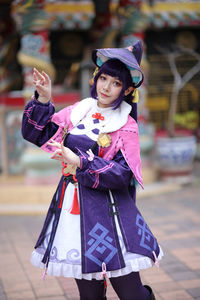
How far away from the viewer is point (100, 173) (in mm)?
2127

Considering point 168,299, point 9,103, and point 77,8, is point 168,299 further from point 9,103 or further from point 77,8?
point 77,8

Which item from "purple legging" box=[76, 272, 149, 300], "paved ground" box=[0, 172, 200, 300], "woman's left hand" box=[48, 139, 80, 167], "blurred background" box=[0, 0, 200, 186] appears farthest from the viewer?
"blurred background" box=[0, 0, 200, 186]

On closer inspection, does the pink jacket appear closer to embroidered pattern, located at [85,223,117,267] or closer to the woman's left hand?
the woman's left hand

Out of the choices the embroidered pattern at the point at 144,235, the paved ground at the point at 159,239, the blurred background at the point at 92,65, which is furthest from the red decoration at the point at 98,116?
the blurred background at the point at 92,65

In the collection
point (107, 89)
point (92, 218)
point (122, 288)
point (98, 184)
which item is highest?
point (107, 89)

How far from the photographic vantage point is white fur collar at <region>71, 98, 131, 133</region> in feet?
7.41

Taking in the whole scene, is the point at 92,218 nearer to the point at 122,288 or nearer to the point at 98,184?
the point at 98,184

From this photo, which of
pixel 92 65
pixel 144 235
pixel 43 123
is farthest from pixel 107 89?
pixel 92 65

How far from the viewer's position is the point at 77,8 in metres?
7.81

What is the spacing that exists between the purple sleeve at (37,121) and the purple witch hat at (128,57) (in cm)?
36

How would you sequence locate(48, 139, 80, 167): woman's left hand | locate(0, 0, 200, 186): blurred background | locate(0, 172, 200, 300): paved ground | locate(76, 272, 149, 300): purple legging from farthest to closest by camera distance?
locate(0, 0, 200, 186): blurred background, locate(0, 172, 200, 300): paved ground, locate(76, 272, 149, 300): purple legging, locate(48, 139, 80, 167): woman's left hand

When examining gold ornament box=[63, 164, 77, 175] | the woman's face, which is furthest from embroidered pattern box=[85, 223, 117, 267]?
the woman's face

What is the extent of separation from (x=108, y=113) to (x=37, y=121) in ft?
1.20

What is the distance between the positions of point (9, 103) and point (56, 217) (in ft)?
14.5
